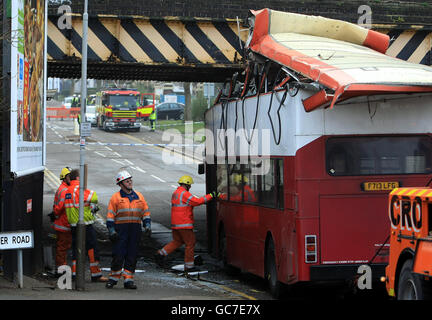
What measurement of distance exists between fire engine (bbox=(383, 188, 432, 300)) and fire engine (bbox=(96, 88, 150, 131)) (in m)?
55.1

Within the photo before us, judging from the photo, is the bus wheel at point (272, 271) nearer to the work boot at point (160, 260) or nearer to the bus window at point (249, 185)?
the bus window at point (249, 185)

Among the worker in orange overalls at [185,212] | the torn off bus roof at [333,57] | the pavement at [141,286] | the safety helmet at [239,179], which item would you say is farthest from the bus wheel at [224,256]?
the torn off bus roof at [333,57]

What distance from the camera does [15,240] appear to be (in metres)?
12.5

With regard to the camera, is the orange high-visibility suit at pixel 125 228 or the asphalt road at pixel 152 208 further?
the orange high-visibility suit at pixel 125 228

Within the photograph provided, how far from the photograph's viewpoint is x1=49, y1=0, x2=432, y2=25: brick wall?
64.8 feet

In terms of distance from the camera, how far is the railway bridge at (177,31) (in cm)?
1964

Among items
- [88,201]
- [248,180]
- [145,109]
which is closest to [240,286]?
[248,180]

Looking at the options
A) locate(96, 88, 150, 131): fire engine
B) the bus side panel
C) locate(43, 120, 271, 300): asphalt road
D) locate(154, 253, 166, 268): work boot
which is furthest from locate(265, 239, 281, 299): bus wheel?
locate(96, 88, 150, 131): fire engine

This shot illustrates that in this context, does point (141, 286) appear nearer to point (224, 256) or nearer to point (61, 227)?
point (61, 227)

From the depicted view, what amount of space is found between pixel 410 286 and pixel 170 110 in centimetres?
7220

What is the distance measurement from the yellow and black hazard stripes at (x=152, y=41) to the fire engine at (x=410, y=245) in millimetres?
10139

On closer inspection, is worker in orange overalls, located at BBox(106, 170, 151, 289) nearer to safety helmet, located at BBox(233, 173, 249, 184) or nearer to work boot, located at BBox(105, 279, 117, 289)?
work boot, located at BBox(105, 279, 117, 289)
